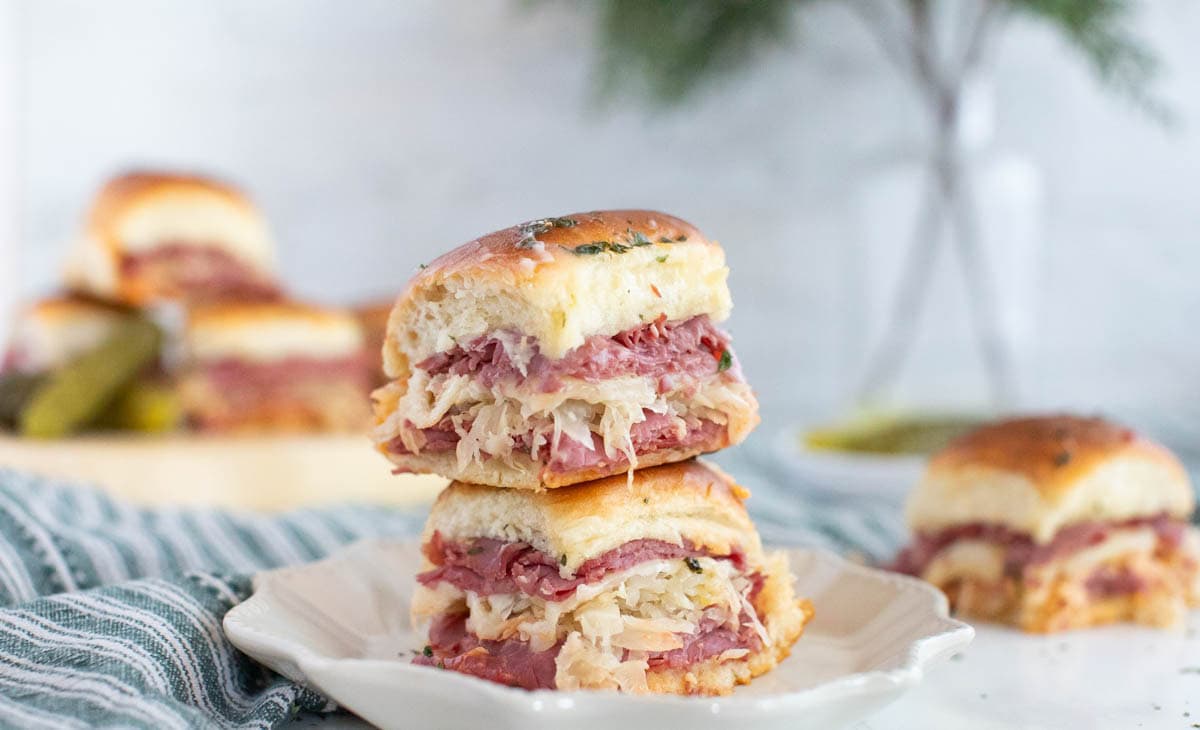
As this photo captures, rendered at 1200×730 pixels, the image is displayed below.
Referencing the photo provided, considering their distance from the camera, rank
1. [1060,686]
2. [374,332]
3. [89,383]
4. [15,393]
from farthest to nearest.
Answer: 1. [374,332]
2. [15,393]
3. [89,383]
4. [1060,686]

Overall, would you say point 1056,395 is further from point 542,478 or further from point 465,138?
point 542,478

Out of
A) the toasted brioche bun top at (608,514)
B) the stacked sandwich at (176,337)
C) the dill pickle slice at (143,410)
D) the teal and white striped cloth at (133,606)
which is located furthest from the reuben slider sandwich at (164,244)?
the toasted brioche bun top at (608,514)

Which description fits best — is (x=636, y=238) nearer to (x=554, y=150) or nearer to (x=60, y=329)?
(x=60, y=329)

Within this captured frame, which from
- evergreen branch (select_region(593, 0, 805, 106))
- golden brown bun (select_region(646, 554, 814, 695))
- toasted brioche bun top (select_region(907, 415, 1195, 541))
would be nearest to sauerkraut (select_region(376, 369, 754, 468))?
golden brown bun (select_region(646, 554, 814, 695))

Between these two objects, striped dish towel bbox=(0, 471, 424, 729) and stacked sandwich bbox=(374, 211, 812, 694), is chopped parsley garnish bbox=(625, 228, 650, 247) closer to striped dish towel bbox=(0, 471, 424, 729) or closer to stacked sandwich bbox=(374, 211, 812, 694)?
stacked sandwich bbox=(374, 211, 812, 694)

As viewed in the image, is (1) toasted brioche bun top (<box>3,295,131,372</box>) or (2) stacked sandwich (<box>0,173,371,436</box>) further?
(1) toasted brioche bun top (<box>3,295,131,372</box>)

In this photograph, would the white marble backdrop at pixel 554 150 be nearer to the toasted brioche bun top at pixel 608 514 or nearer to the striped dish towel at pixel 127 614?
the striped dish towel at pixel 127 614

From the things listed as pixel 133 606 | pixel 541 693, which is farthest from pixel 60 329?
pixel 541 693
